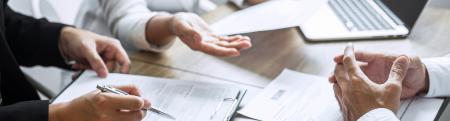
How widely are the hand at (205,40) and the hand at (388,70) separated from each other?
244 millimetres

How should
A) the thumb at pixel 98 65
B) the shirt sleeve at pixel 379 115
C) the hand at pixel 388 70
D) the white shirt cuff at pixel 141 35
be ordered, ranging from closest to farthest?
the shirt sleeve at pixel 379 115
the hand at pixel 388 70
the thumb at pixel 98 65
the white shirt cuff at pixel 141 35

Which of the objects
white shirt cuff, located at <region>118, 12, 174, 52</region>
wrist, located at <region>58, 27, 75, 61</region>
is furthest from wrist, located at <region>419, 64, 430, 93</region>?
wrist, located at <region>58, 27, 75, 61</region>

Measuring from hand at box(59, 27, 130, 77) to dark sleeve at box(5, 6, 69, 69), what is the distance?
0.02 m

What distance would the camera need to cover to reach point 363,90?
2.44 feet

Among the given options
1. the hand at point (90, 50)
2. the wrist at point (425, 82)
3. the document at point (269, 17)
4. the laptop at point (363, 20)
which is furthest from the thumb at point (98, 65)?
the wrist at point (425, 82)

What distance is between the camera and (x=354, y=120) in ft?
2.46

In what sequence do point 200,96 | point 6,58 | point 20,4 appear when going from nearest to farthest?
point 200,96, point 6,58, point 20,4

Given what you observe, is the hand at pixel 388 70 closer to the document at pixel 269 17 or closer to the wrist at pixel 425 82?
the wrist at pixel 425 82

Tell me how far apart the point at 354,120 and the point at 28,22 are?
0.77m

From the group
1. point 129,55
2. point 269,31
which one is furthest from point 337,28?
point 129,55

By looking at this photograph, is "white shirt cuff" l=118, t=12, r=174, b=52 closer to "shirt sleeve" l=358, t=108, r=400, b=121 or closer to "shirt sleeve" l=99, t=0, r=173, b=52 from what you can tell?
"shirt sleeve" l=99, t=0, r=173, b=52

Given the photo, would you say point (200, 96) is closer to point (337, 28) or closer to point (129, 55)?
point (129, 55)

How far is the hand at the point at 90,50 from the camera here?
999mm

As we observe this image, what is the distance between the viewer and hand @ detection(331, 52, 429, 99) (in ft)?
2.66
